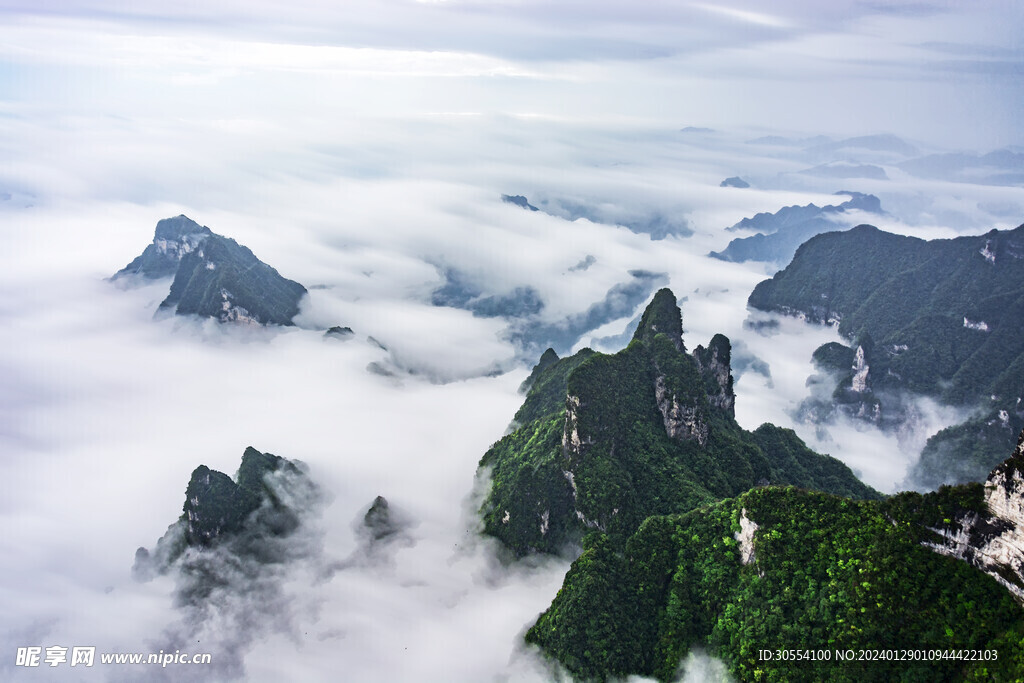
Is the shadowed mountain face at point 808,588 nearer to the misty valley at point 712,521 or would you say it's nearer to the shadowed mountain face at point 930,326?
the misty valley at point 712,521

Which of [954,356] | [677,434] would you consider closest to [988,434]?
[954,356]

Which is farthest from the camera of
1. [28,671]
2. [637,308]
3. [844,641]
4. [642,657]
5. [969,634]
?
[637,308]

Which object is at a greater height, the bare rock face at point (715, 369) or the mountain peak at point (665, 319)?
the mountain peak at point (665, 319)

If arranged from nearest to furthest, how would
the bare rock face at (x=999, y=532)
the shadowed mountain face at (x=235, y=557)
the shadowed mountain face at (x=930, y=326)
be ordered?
1. the bare rock face at (x=999, y=532)
2. the shadowed mountain face at (x=235, y=557)
3. the shadowed mountain face at (x=930, y=326)

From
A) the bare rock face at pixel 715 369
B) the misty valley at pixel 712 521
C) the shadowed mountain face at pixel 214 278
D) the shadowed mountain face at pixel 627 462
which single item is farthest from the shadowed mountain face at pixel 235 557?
the shadowed mountain face at pixel 214 278

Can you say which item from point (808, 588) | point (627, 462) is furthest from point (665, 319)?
point (808, 588)

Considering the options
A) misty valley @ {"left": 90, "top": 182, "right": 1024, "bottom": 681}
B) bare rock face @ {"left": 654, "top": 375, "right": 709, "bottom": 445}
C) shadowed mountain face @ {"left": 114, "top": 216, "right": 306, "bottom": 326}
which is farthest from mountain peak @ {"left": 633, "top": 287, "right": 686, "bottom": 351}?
shadowed mountain face @ {"left": 114, "top": 216, "right": 306, "bottom": 326}

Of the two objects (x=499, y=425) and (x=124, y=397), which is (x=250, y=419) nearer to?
(x=124, y=397)
